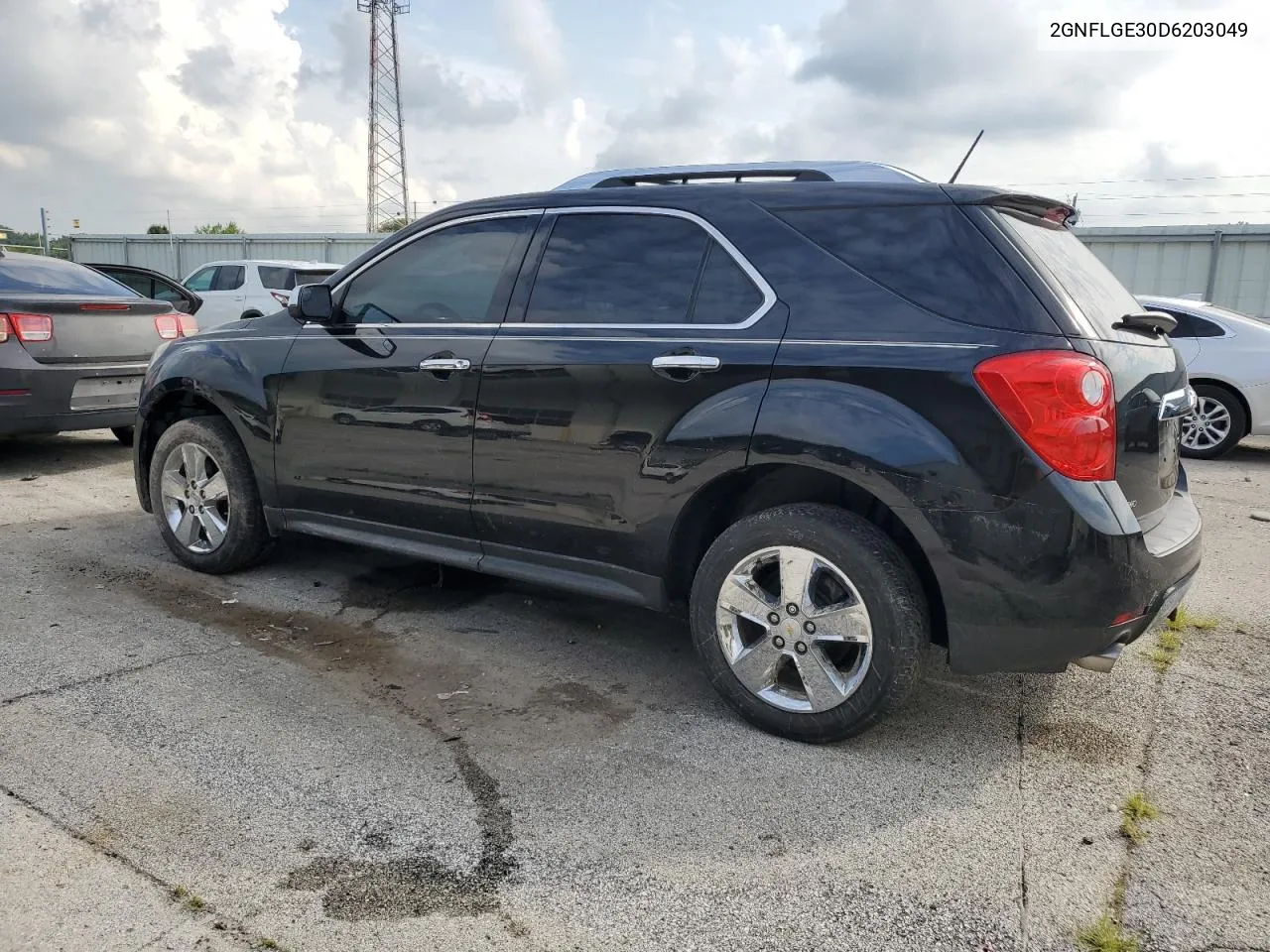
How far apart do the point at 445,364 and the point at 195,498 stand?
6.02ft

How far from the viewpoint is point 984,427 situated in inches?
113

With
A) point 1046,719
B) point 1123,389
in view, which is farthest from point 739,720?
point 1123,389

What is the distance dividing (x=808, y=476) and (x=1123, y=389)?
0.97m

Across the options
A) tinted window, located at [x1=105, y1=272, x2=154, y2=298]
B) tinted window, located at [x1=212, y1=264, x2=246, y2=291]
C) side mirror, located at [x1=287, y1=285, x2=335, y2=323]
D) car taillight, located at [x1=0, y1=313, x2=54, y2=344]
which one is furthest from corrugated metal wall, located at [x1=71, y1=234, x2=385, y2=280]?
side mirror, located at [x1=287, y1=285, x2=335, y2=323]

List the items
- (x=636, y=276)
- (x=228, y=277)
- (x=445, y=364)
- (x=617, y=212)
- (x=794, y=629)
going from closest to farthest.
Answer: (x=794, y=629), (x=636, y=276), (x=617, y=212), (x=445, y=364), (x=228, y=277)

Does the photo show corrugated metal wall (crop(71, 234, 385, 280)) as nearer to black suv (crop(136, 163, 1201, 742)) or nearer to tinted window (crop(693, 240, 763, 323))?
black suv (crop(136, 163, 1201, 742))

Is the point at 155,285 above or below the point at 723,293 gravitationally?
above

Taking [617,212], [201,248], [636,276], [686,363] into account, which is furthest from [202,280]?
[686,363]

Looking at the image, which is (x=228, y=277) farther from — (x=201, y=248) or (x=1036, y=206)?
(x=1036, y=206)

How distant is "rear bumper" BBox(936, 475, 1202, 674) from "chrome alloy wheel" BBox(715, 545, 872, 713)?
306mm

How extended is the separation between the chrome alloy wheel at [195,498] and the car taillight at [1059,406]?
3614mm

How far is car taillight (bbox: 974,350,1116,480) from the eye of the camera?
2.81m

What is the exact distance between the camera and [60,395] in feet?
23.0

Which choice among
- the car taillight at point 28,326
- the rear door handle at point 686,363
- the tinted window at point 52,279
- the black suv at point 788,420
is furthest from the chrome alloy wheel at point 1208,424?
the car taillight at point 28,326
